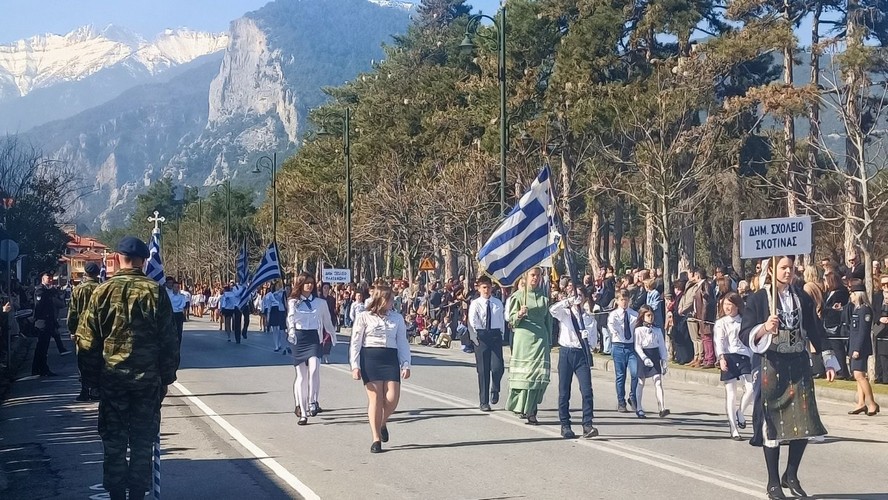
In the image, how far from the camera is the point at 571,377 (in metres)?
12.3

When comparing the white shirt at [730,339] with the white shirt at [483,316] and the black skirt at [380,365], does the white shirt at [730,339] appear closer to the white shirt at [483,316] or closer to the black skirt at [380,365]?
the white shirt at [483,316]

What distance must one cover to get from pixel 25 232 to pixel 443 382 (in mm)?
27899

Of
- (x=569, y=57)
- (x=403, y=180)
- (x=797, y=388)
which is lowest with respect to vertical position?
(x=797, y=388)

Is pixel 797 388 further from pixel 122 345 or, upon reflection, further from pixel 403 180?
pixel 403 180

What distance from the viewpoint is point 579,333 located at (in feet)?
40.2

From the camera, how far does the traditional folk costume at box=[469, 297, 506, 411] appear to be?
14.6m

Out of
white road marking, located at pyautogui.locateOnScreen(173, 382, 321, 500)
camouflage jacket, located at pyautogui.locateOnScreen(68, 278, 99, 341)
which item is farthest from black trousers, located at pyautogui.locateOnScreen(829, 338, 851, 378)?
camouflage jacket, located at pyautogui.locateOnScreen(68, 278, 99, 341)

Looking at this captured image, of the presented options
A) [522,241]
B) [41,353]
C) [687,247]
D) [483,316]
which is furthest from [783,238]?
[687,247]

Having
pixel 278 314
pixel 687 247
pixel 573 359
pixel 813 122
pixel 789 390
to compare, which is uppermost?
pixel 813 122

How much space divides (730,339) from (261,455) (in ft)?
16.9

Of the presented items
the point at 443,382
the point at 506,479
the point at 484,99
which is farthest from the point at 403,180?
the point at 506,479

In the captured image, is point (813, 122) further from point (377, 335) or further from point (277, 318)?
point (377, 335)

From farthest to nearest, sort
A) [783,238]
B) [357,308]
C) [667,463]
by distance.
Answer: [357,308], [667,463], [783,238]

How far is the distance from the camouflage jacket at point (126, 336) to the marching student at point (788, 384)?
453 cm
